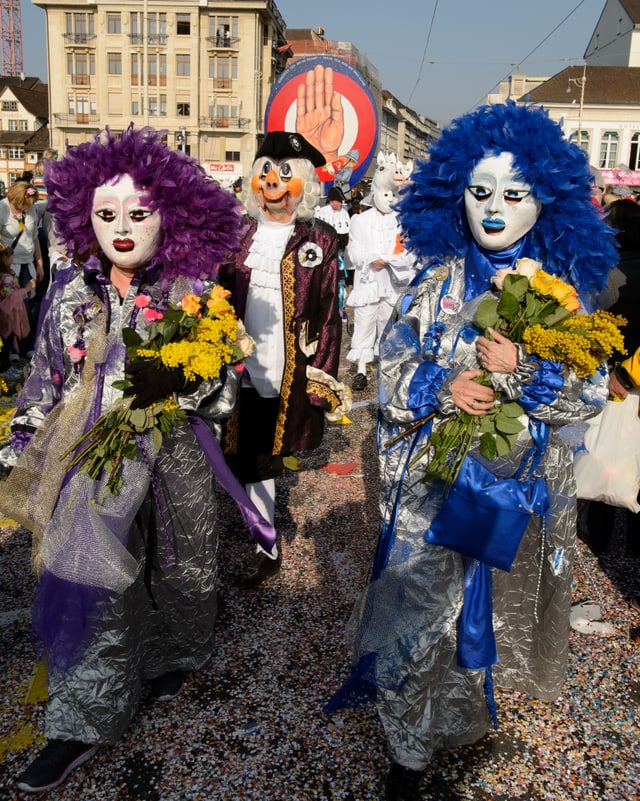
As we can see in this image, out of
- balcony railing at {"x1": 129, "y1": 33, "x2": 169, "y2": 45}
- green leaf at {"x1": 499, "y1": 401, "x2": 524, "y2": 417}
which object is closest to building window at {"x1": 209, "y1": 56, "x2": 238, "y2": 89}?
balcony railing at {"x1": 129, "y1": 33, "x2": 169, "y2": 45}

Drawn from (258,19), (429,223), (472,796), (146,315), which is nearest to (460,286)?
(429,223)

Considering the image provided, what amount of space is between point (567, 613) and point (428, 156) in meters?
1.72

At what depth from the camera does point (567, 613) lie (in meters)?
2.58

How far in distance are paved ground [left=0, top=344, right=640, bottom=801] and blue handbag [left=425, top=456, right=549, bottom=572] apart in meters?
0.82

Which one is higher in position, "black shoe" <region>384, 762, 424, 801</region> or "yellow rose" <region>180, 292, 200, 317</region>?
"yellow rose" <region>180, 292, 200, 317</region>

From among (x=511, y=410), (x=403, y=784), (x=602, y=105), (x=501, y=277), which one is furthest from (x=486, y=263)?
(x=602, y=105)

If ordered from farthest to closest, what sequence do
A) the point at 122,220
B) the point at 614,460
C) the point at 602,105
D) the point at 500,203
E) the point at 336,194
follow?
the point at 602,105, the point at 336,194, the point at 614,460, the point at 122,220, the point at 500,203

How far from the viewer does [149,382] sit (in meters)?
2.36

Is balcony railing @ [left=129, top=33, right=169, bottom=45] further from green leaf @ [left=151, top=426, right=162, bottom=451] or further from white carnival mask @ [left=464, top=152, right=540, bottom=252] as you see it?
green leaf @ [left=151, top=426, right=162, bottom=451]

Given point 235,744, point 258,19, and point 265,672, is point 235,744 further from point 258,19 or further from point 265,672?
point 258,19

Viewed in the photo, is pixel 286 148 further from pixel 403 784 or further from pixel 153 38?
pixel 153 38

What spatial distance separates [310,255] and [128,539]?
5.73ft

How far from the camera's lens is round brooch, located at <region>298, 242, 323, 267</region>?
3586mm

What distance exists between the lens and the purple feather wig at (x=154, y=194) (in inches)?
103
